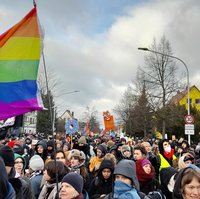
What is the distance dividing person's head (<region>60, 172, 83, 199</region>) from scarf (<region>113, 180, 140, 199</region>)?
0.46 metres

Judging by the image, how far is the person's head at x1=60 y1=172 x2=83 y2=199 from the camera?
4184mm

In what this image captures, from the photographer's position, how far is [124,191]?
4145mm

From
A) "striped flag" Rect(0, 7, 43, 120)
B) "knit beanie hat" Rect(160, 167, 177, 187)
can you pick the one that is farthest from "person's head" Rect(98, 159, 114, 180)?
"striped flag" Rect(0, 7, 43, 120)

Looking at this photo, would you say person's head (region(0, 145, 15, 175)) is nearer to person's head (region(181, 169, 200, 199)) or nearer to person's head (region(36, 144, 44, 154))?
person's head (region(181, 169, 200, 199))

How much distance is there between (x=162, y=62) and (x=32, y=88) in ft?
120

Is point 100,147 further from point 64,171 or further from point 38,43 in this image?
point 38,43

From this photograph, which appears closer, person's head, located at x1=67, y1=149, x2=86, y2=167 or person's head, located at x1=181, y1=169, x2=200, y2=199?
person's head, located at x1=181, y1=169, x2=200, y2=199

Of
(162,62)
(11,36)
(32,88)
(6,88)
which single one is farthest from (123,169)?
(162,62)

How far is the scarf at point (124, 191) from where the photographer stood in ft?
13.3

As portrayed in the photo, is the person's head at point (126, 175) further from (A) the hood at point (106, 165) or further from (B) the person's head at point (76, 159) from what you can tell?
(B) the person's head at point (76, 159)

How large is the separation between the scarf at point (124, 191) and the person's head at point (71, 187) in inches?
18.3

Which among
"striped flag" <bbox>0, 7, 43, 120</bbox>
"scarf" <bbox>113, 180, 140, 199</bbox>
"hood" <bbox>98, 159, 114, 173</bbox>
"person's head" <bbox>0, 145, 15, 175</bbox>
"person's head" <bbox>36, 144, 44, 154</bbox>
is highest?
"striped flag" <bbox>0, 7, 43, 120</bbox>

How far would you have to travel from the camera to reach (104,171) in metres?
5.97

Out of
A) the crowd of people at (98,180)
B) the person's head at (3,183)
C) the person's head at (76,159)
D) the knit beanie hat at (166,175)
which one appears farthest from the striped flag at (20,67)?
the knit beanie hat at (166,175)
